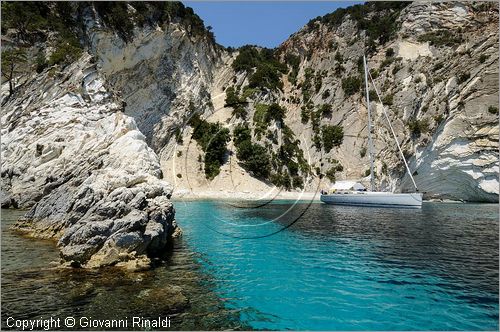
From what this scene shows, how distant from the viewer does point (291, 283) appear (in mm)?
13289

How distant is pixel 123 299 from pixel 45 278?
4134 millimetres

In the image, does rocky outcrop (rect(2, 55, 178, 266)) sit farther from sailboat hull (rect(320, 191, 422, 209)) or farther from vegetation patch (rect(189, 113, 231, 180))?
sailboat hull (rect(320, 191, 422, 209))

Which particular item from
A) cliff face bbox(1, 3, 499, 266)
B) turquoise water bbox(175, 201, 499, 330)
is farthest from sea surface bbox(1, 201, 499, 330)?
cliff face bbox(1, 3, 499, 266)

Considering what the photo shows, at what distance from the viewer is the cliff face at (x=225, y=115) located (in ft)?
69.2

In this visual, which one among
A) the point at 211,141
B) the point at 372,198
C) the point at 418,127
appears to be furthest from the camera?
the point at 211,141

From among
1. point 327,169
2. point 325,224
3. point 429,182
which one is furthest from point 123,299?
point 327,169

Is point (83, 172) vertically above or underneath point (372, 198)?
above

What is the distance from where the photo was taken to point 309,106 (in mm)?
78562

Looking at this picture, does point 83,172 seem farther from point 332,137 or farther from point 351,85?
point 351,85

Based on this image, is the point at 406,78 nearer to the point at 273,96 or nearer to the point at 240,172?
the point at 273,96

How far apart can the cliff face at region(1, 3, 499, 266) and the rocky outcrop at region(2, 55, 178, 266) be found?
115 mm

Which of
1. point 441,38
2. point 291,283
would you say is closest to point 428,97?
point 441,38

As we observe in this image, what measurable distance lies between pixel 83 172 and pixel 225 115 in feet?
174

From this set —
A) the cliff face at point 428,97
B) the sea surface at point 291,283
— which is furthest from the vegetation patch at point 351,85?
the sea surface at point 291,283
